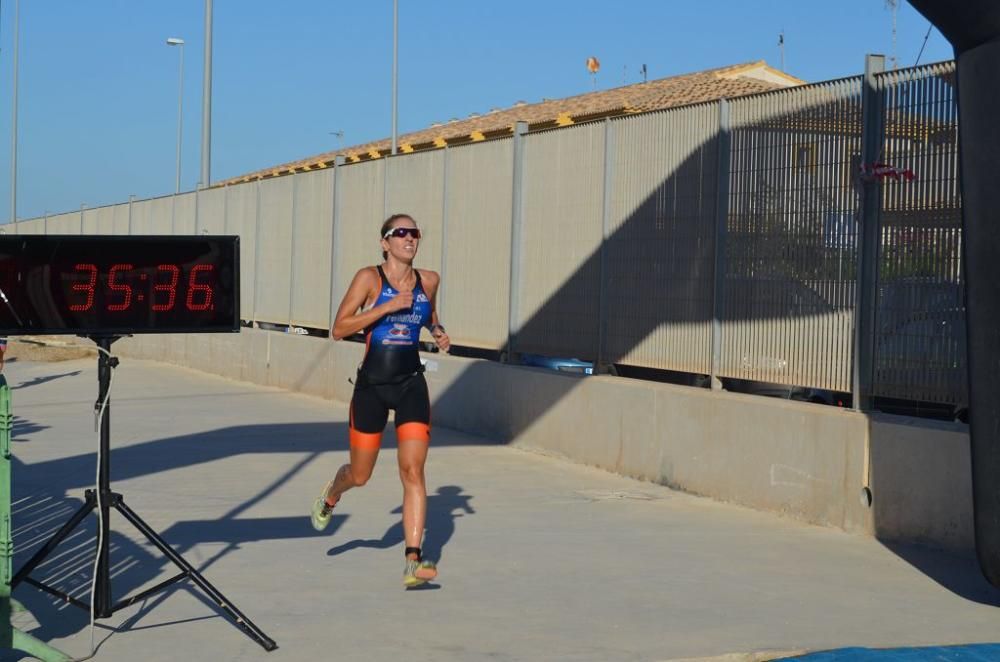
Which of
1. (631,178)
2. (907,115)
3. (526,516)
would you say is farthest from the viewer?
(631,178)

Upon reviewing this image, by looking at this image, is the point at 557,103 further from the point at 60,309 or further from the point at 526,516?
the point at 60,309

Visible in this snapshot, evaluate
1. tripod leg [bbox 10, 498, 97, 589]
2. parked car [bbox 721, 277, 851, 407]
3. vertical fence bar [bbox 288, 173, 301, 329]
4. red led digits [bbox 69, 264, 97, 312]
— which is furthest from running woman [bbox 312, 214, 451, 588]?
vertical fence bar [bbox 288, 173, 301, 329]

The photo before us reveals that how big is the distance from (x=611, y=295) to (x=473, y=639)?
6.93m

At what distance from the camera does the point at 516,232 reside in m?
15.2

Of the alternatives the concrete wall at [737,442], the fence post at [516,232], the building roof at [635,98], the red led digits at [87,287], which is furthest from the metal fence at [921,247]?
the building roof at [635,98]

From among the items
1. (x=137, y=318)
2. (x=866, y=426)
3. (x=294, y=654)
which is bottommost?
(x=294, y=654)

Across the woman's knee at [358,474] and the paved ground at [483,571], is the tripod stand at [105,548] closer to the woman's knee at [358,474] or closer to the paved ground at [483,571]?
the paved ground at [483,571]

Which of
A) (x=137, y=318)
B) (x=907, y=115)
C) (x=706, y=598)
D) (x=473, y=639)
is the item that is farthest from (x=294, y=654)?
(x=907, y=115)

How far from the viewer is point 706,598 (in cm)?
757

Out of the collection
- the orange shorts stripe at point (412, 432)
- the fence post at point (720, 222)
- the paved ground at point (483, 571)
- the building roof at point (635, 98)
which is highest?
the building roof at point (635, 98)

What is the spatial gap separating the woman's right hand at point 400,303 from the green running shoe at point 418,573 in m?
1.35

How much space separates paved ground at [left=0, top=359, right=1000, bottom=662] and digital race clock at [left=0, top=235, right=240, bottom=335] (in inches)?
55.6

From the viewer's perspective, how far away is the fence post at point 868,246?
9.70m

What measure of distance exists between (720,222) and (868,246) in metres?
1.93
